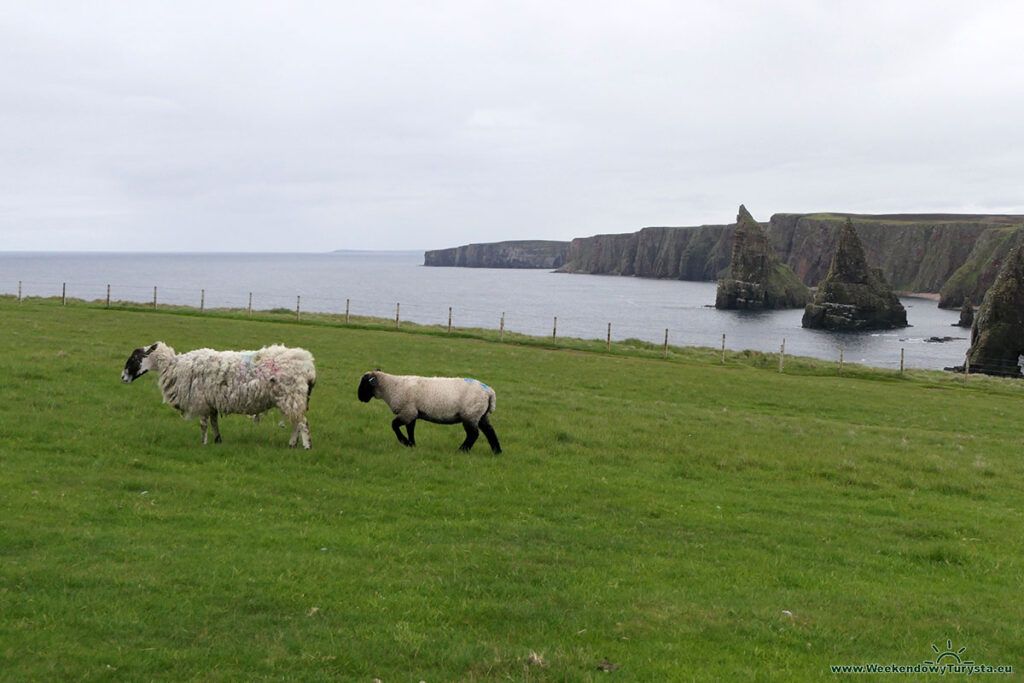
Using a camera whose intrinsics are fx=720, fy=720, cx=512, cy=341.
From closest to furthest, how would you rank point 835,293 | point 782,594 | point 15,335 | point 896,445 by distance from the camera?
point 782,594 → point 896,445 → point 15,335 → point 835,293

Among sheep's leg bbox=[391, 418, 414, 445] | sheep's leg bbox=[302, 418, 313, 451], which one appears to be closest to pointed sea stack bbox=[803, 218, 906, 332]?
sheep's leg bbox=[391, 418, 414, 445]

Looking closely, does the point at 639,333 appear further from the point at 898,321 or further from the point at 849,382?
the point at 898,321

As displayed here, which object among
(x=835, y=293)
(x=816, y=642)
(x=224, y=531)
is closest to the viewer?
(x=816, y=642)

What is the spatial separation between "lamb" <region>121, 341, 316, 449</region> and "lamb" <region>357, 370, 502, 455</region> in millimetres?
1654

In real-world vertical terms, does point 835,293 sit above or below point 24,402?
above

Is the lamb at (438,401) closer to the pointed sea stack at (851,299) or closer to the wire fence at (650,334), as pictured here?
the wire fence at (650,334)

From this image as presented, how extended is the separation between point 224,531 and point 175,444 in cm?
559

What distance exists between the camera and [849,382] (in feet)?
137

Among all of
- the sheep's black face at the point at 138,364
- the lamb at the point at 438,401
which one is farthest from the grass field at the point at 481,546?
the sheep's black face at the point at 138,364

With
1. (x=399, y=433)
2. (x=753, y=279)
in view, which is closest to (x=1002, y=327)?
(x=399, y=433)

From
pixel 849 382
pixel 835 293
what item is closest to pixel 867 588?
pixel 849 382

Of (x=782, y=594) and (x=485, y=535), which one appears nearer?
(x=782, y=594)

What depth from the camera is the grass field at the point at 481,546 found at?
276 inches

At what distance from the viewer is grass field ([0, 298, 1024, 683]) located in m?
7.01
